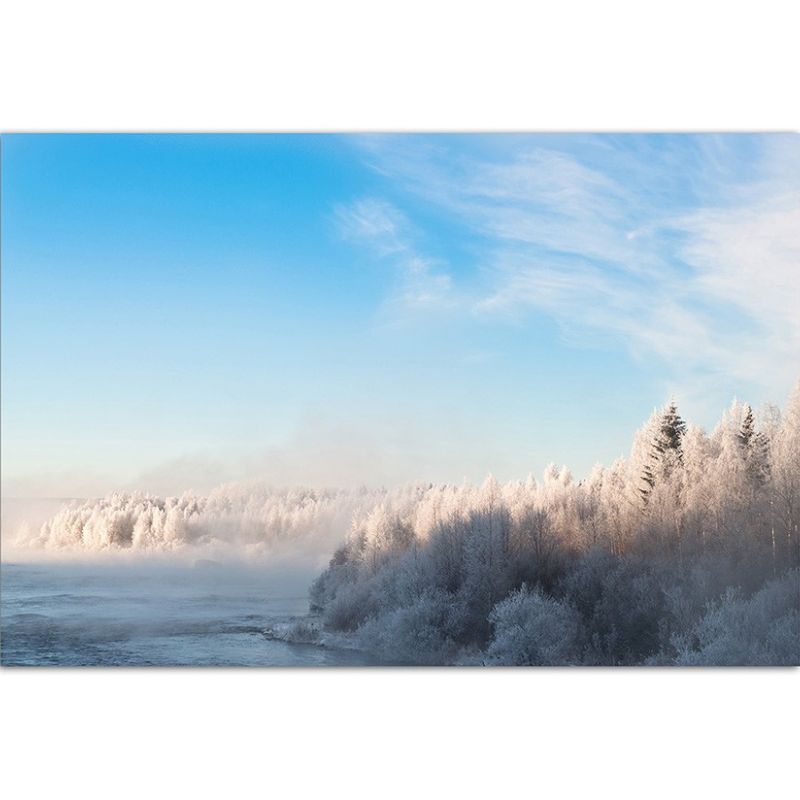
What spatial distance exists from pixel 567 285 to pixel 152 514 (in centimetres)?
331

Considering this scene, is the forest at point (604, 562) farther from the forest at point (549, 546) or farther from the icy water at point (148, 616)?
the icy water at point (148, 616)

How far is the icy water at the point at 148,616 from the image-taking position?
6.02m

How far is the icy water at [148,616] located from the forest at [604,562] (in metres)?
0.38

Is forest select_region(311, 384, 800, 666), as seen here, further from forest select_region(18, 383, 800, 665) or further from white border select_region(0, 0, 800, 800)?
white border select_region(0, 0, 800, 800)

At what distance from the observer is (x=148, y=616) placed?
608cm

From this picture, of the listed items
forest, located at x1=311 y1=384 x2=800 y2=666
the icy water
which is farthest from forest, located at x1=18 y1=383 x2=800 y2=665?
the icy water

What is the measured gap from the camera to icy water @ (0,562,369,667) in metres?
6.02
